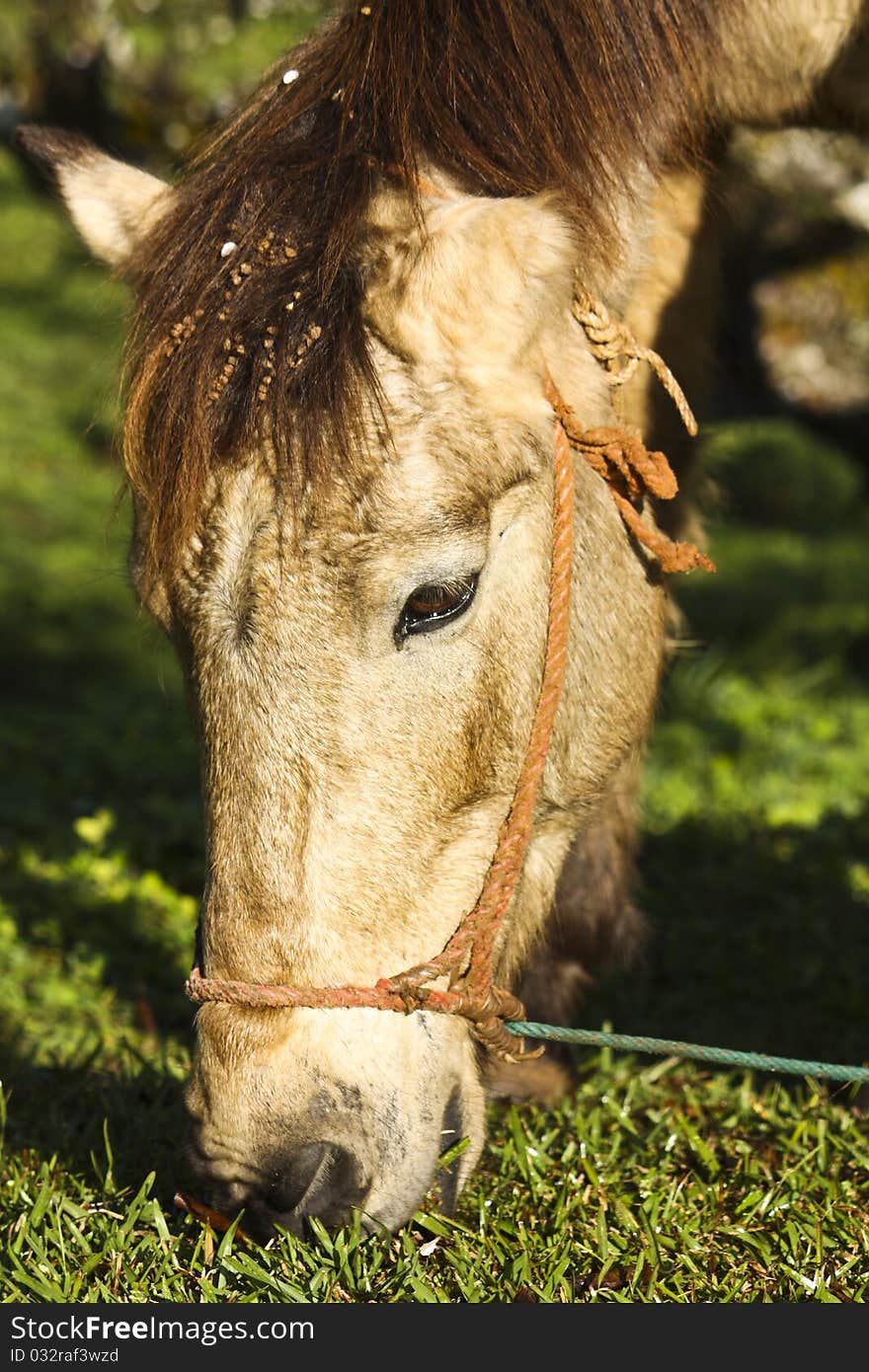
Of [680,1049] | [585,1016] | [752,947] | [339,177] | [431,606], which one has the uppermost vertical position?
[339,177]

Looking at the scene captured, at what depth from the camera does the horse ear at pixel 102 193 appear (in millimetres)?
2656

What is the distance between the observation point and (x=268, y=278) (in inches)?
86.1

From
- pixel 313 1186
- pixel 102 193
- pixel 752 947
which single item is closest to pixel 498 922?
pixel 313 1186

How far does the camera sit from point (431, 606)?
85.7 inches

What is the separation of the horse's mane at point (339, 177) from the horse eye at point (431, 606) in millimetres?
212

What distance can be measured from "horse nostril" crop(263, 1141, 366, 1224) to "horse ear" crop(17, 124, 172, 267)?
162cm

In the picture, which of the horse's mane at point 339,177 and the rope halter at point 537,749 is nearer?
the horse's mane at point 339,177

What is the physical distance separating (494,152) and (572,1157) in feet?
6.13

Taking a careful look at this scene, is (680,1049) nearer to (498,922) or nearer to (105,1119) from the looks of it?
(498,922)

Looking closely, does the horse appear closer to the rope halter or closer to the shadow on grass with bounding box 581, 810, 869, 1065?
the rope halter

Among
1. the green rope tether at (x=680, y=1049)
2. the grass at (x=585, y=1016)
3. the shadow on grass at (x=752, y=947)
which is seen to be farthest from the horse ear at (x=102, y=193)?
the shadow on grass at (x=752, y=947)

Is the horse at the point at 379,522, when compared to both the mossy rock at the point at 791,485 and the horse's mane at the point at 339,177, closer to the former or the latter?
the horse's mane at the point at 339,177

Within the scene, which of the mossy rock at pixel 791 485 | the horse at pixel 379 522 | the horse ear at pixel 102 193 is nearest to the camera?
the horse at pixel 379 522

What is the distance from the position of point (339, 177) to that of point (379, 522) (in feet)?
1.85
